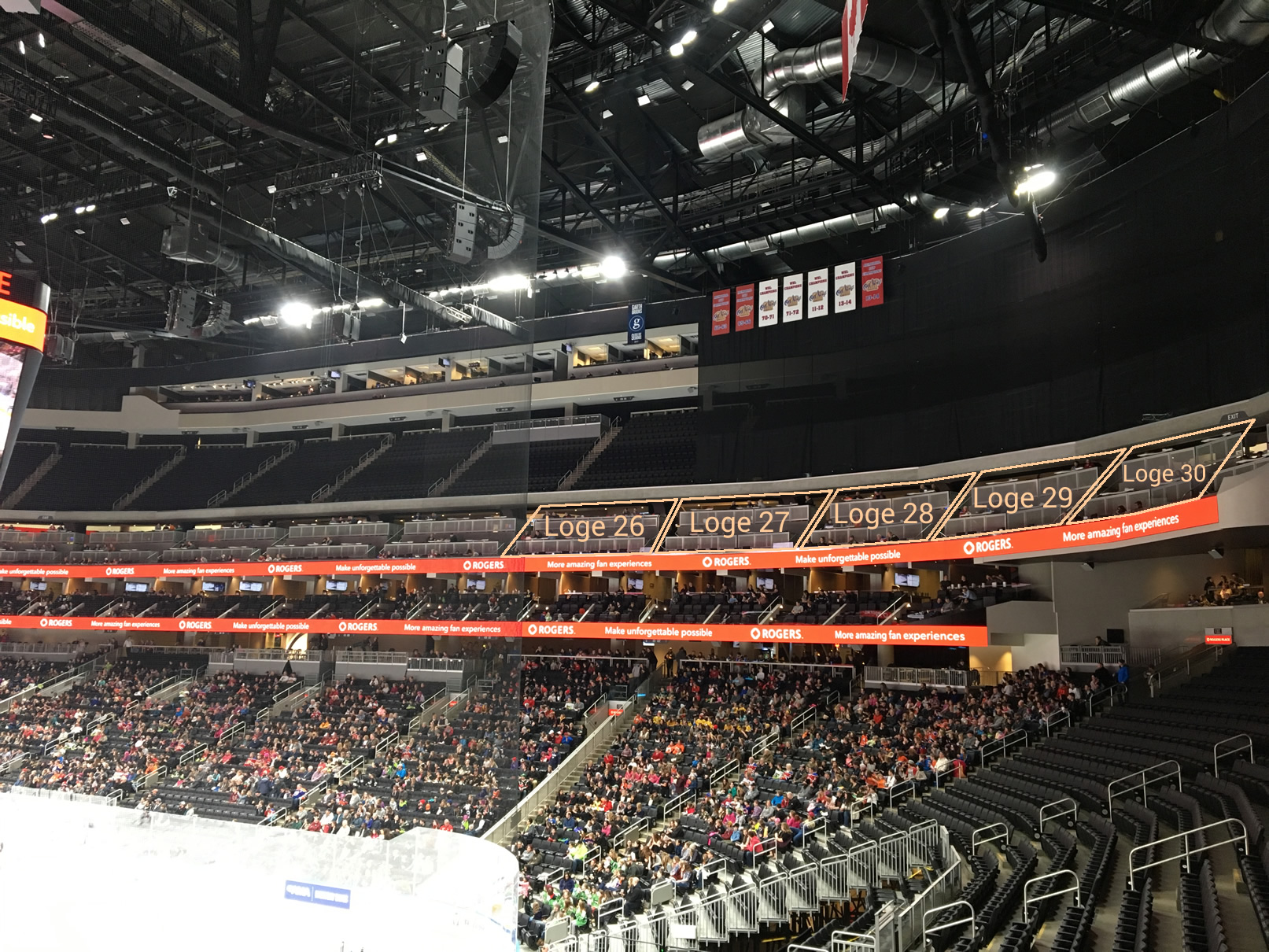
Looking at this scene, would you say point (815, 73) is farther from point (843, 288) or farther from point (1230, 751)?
point (1230, 751)

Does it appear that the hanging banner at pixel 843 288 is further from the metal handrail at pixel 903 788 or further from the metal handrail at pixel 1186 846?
the metal handrail at pixel 1186 846

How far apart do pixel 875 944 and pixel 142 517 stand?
75.3 ft

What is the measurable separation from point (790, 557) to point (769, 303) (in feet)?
22.8

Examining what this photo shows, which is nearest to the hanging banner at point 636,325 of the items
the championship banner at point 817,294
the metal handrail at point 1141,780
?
the championship banner at point 817,294

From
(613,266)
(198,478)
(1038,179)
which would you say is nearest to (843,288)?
(613,266)

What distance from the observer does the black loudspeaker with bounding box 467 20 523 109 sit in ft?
16.0

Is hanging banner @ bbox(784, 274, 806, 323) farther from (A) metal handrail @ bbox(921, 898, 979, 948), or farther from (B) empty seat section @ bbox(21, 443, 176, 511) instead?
(A) metal handrail @ bbox(921, 898, 979, 948)

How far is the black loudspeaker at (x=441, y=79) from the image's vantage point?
494 cm

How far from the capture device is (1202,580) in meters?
18.0

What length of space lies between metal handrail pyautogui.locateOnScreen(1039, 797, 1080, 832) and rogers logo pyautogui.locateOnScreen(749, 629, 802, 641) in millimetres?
8054

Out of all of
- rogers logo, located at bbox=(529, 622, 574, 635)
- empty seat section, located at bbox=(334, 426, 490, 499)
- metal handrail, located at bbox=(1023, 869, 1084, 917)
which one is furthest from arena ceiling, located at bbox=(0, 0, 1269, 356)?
rogers logo, located at bbox=(529, 622, 574, 635)

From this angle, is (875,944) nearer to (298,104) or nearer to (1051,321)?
(298,104)

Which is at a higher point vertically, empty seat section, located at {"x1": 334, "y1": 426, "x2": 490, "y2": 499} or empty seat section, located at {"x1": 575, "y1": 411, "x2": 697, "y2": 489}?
empty seat section, located at {"x1": 575, "y1": 411, "x2": 697, "y2": 489}

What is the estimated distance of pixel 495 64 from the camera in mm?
4863
